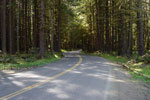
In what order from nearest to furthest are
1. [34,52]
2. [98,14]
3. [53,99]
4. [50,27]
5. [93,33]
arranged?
[53,99]
[34,52]
[50,27]
[98,14]
[93,33]

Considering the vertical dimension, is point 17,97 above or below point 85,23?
below

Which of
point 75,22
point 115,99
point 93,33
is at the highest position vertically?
point 75,22

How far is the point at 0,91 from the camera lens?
280 inches

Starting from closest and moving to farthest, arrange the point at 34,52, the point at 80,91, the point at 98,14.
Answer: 1. the point at 80,91
2. the point at 34,52
3. the point at 98,14

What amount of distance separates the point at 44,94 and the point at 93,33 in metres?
39.9

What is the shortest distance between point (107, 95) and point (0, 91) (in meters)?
4.08

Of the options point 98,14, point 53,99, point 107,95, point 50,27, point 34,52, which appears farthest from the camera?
point 98,14

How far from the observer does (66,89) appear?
7387 mm

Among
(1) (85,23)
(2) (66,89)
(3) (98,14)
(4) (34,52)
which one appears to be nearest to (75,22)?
(1) (85,23)

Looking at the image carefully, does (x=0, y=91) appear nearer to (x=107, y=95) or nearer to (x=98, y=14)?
(x=107, y=95)

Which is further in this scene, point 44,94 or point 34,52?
point 34,52

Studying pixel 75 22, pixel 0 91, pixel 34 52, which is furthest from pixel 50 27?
pixel 0 91

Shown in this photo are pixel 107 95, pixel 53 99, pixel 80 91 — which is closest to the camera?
pixel 53 99

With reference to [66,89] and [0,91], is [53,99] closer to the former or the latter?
[66,89]
